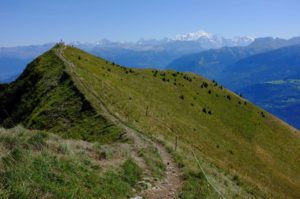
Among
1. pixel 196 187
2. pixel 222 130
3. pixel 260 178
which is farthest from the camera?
pixel 222 130

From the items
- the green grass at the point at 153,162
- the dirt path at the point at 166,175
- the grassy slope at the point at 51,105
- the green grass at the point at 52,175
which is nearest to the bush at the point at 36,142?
the green grass at the point at 52,175

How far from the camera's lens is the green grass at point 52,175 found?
480 inches

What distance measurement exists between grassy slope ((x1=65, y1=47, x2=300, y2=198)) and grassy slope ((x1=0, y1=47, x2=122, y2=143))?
2.34m

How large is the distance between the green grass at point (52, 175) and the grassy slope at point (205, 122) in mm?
15475

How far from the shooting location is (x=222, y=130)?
199 ft

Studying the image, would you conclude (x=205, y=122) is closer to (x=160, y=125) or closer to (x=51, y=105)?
(x=160, y=125)

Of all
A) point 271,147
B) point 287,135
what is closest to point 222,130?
point 271,147

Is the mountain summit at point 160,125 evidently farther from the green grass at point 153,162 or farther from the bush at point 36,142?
the bush at point 36,142

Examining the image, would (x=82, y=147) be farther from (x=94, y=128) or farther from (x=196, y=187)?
(x=94, y=128)

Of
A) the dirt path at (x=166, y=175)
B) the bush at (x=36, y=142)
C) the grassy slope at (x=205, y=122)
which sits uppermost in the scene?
the bush at (x=36, y=142)

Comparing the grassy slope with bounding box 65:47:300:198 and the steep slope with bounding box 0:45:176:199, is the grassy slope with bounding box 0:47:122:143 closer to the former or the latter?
the steep slope with bounding box 0:45:176:199

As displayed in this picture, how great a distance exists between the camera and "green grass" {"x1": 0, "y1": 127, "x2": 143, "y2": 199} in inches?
480

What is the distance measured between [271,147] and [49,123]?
39.3m

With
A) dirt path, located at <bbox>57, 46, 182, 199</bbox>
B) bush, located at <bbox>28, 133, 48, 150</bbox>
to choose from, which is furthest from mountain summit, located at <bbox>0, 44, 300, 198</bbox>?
bush, located at <bbox>28, 133, 48, 150</bbox>
